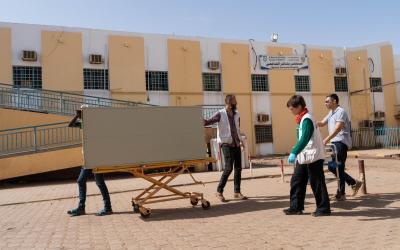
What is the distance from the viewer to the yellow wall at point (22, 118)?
14.7 metres

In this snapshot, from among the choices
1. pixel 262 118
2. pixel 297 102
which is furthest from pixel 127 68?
pixel 297 102

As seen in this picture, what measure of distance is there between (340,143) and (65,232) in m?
4.41

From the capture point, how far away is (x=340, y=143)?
6984mm

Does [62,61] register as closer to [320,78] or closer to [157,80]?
[157,80]

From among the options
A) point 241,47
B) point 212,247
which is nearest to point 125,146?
point 212,247

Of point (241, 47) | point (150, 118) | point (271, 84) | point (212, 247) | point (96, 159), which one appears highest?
point (241, 47)

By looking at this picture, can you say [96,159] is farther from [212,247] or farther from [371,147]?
[371,147]

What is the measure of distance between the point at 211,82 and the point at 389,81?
12.6 metres

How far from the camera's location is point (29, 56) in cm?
1977

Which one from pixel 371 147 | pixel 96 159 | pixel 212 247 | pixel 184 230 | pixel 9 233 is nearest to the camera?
pixel 212 247

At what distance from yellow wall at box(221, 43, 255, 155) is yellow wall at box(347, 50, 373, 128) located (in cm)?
741

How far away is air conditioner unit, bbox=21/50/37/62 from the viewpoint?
19.7m

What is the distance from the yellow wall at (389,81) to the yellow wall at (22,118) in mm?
21524

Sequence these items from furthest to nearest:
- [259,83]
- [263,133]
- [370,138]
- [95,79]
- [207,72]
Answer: [370,138], [259,83], [263,133], [207,72], [95,79]
